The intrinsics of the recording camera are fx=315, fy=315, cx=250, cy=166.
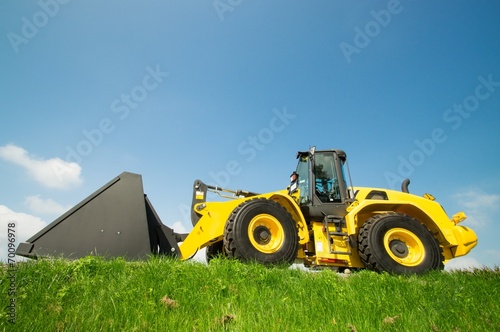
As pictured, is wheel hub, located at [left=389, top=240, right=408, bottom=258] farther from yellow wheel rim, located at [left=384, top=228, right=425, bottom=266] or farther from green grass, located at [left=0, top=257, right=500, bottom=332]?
green grass, located at [left=0, top=257, right=500, bottom=332]

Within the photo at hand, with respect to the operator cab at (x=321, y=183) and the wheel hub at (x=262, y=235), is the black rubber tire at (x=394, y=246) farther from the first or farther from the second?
the wheel hub at (x=262, y=235)

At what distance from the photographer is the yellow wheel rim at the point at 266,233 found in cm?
581

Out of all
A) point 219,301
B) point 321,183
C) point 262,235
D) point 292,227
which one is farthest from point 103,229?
point 321,183

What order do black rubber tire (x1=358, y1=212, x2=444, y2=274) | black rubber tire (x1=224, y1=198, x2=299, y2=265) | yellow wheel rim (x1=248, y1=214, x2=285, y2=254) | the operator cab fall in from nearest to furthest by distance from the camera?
black rubber tire (x1=224, y1=198, x2=299, y2=265), yellow wheel rim (x1=248, y1=214, x2=285, y2=254), black rubber tire (x1=358, y1=212, x2=444, y2=274), the operator cab

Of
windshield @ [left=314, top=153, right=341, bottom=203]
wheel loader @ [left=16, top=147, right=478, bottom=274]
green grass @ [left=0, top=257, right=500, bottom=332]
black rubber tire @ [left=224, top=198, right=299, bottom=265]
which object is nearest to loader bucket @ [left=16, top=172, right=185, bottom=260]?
wheel loader @ [left=16, top=147, right=478, bottom=274]

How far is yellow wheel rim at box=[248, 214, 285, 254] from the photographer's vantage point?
5810 millimetres

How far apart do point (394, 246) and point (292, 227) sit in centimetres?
233

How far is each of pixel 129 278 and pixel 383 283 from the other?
363 centimetres

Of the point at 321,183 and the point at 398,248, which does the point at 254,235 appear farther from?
the point at 398,248

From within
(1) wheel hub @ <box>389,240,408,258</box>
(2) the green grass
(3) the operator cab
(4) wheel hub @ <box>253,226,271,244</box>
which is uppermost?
(3) the operator cab

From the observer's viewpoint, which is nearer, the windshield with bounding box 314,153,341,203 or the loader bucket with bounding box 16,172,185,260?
the loader bucket with bounding box 16,172,185,260

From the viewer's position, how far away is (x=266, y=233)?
599 cm

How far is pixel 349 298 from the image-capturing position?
395 centimetres

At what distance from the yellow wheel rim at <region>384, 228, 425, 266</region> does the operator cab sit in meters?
1.12
